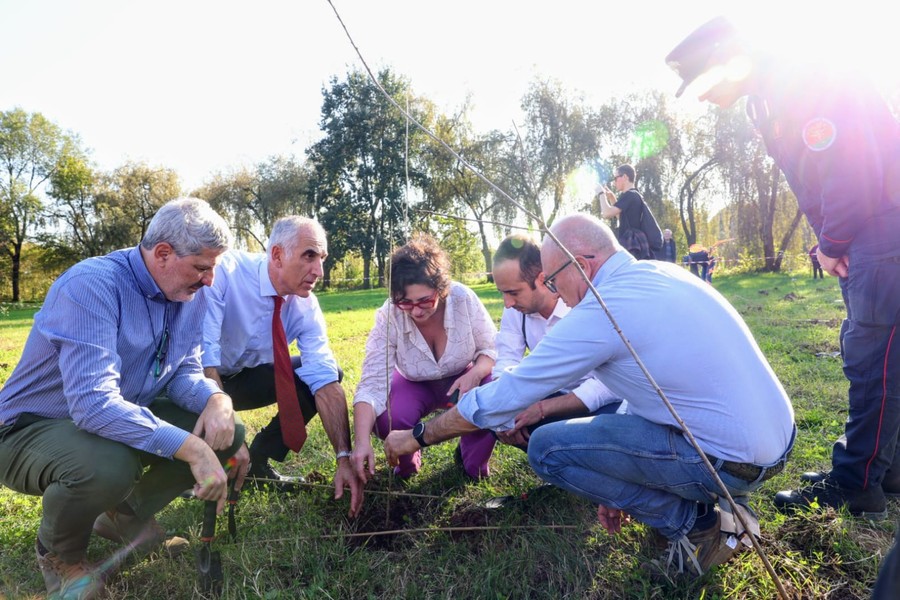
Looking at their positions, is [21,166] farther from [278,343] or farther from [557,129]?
[278,343]

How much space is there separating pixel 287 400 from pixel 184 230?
1.36m

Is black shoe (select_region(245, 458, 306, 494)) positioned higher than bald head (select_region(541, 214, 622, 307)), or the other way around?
bald head (select_region(541, 214, 622, 307))

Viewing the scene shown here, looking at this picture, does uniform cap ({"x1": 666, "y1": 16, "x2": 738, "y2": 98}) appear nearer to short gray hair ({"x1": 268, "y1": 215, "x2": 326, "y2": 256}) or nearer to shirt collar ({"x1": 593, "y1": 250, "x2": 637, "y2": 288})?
shirt collar ({"x1": 593, "y1": 250, "x2": 637, "y2": 288})

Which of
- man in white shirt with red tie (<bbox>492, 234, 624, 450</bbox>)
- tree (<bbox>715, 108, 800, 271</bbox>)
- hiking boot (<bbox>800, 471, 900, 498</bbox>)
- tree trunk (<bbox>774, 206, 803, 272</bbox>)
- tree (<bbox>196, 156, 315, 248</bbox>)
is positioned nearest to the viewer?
hiking boot (<bbox>800, 471, 900, 498</bbox>)

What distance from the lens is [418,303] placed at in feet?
11.1

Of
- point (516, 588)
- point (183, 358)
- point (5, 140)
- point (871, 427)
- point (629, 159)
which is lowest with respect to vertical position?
point (516, 588)

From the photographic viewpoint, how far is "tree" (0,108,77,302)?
3300cm

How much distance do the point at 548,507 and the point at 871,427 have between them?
1.57 metres

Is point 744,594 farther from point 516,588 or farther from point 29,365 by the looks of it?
point 29,365

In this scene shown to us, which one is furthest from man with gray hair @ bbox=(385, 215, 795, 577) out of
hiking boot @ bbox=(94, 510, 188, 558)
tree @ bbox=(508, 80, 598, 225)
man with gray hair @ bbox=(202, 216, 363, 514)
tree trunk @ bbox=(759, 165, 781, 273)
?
tree @ bbox=(508, 80, 598, 225)

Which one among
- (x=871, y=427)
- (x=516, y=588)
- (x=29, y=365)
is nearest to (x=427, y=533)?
(x=516, y=588)

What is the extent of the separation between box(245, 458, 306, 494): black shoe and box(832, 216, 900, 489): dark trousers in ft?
9.60

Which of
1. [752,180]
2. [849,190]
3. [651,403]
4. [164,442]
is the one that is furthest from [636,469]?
[752,180]

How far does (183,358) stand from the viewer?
2.82m
